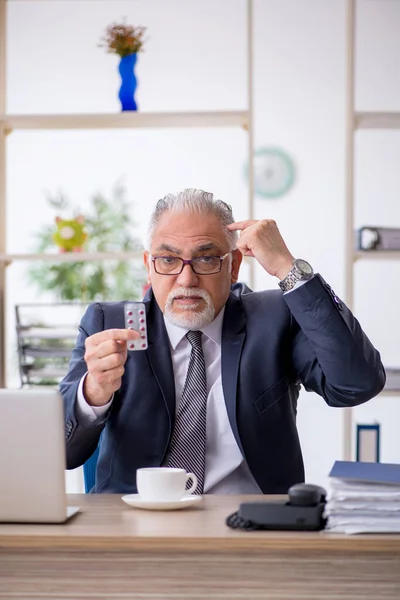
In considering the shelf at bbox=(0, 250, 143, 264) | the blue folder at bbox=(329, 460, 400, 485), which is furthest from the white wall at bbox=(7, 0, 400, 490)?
the blue folder at bbox=(329, 460, 400, 485)

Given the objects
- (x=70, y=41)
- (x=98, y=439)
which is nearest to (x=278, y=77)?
(x=70, y=41)

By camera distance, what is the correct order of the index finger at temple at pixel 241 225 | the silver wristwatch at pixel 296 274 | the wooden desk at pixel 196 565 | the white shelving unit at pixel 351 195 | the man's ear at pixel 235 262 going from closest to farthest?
the wooden desk at pixel 196 565, the silver wristwatch at pixel 296 274, the index finger at temple at pixel 241 225, the man's ear at pixel 235 262, the white shelving unit at pixel 351 195

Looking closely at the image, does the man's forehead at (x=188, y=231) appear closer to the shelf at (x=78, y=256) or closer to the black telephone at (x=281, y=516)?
the black telephone at (x=281, y=516)

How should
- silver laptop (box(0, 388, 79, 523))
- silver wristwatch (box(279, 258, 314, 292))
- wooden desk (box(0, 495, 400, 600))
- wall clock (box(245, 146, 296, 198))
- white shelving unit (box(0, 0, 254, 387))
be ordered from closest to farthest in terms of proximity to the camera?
wooden desk (box(0, 495, 400, 600)), silver laptop (box(0, 388, 79, 523)), silver wristwatch (box(279, 258, 314, 292)), white shelving unit (box(0, 0, 254, 387)), wall clock (box(245, 146, 296, 198))

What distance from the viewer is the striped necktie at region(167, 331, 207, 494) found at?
6.19ft

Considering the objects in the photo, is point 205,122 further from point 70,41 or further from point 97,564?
point 97,564

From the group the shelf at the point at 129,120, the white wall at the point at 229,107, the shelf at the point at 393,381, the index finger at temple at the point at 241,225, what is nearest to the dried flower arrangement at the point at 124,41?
the shelf at the point at 129,120

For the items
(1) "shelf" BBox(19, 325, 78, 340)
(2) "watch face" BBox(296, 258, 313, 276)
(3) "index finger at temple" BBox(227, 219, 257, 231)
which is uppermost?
(3) "index finger at temple" BBox(227, 219, 257, 231)

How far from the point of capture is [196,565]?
4.02ft

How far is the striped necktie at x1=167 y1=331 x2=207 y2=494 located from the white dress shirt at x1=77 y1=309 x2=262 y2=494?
0.03m

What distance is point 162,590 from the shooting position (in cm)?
123

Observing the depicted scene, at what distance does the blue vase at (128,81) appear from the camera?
3170mm

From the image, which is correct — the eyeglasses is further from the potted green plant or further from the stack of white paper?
the potted green plant

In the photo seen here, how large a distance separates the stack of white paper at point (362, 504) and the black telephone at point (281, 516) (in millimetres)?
24
